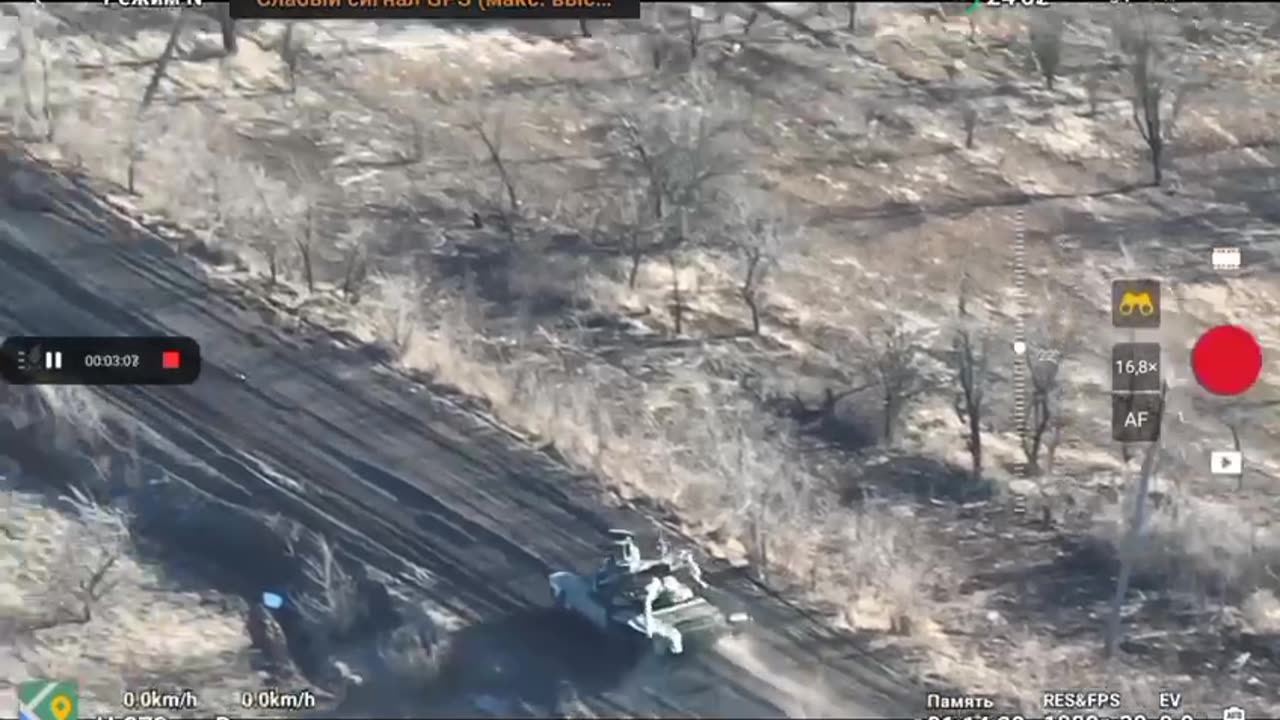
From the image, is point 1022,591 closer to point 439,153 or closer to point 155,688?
point 439,153

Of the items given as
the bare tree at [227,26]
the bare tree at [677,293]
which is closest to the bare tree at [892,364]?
the bare tree at [677,293]

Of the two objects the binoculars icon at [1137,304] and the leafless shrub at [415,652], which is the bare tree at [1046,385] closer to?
the binoculars icon at [1137,304]

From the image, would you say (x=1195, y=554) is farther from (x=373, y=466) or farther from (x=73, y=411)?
Answer: (x=73, y=411)

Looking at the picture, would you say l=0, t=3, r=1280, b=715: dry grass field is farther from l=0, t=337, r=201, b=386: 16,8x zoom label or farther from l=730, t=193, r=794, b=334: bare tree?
l=0, t=337, r=201, b=386: 16,8x zoom label

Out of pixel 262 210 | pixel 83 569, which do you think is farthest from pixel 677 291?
pixel 83 569

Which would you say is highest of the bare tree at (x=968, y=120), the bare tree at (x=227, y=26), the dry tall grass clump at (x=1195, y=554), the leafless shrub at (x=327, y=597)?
the bare tree at (x=227, y=26)

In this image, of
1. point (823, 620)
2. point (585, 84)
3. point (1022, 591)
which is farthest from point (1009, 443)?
point (585, 84)
